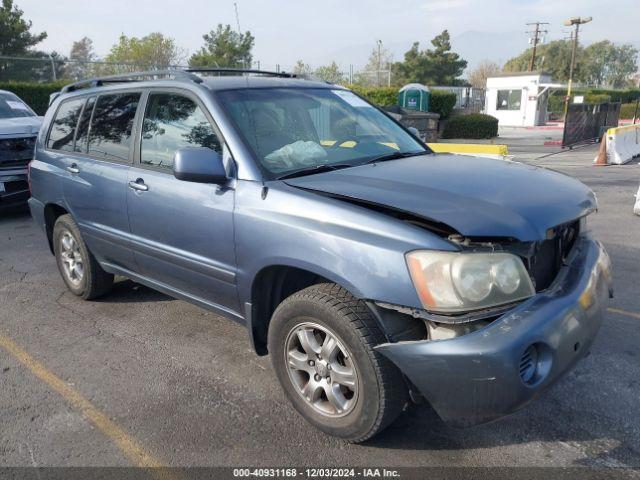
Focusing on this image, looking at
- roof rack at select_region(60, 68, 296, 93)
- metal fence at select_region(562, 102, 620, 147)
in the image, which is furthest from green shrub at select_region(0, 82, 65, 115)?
metal fence at select_region(562, 102, 620, 147)

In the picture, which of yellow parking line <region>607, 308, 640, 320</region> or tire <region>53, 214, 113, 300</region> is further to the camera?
tire <region>53, 214, 113, 300</region>

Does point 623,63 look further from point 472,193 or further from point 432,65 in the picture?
point 472,193

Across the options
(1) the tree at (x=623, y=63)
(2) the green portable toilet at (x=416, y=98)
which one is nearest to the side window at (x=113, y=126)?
(2) the green portable toilet at (x=416, y=98)

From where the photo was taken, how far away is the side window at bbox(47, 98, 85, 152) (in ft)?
15.1

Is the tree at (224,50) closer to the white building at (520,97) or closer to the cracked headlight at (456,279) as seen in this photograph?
the white building at (520,97)

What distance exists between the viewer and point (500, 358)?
2.20 meters

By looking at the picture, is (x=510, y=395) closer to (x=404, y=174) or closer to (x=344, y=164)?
(x=404, y=174)

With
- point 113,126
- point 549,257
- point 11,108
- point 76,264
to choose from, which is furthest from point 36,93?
point 549,257

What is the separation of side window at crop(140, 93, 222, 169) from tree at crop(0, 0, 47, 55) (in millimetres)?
34266

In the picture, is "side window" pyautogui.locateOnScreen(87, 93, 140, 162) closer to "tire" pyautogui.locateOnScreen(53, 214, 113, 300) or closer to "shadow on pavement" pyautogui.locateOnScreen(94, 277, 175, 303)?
"tire" pyautogui.locateOnScreen(53, 214, 113, 300)

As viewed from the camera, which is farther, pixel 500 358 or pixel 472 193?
pixel 472 193

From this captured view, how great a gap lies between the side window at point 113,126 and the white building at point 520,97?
33.9 metres

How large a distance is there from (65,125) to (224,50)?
3812cm

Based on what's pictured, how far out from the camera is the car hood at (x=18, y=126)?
26.6ft
